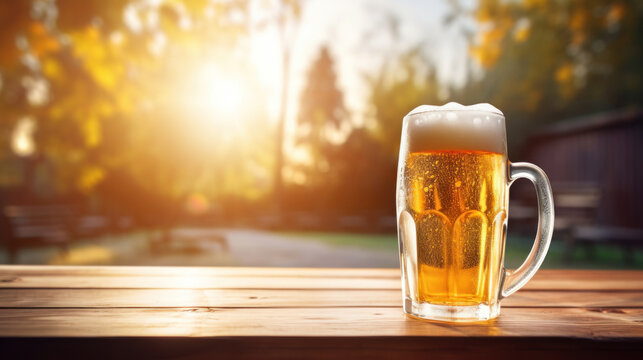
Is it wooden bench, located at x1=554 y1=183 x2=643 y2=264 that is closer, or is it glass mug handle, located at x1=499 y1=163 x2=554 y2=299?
glass mug handle, located at x1=499 y1=163 x2=554 y2=299

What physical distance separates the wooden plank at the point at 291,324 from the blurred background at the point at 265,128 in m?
4.63

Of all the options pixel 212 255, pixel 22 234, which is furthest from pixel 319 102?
pixel 22 234

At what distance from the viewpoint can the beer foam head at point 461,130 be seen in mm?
920

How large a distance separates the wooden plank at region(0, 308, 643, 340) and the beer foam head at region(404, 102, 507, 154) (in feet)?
0.93

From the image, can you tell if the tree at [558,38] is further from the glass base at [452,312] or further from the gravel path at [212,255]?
the glass base at [452,312]

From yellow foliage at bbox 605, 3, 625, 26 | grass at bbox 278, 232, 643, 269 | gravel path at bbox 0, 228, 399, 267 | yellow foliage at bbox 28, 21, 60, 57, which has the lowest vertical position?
grass at bbox 278, 232, 643, 269

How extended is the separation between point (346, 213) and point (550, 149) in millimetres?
6367

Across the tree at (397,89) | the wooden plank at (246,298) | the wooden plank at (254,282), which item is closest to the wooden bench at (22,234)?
the wooden plank at (254,282)

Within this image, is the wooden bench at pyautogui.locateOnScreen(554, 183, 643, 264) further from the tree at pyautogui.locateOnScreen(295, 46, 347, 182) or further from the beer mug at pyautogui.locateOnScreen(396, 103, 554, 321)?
the tree at pyautogui.locateOnScreen(295, 46, 347, 182)

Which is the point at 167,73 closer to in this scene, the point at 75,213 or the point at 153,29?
the point at 153,29

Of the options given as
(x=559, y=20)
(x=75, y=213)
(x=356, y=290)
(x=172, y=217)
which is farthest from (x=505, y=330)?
(x=75, y=213)

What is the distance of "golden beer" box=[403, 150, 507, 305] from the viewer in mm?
895

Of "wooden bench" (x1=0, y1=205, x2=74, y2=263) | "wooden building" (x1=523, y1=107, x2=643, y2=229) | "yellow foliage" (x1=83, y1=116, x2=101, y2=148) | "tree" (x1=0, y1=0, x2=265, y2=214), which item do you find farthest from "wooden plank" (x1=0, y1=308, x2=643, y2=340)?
"wooden building" (x1=523, y1=107, x2=643, y2=229)

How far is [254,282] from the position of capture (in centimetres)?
113
